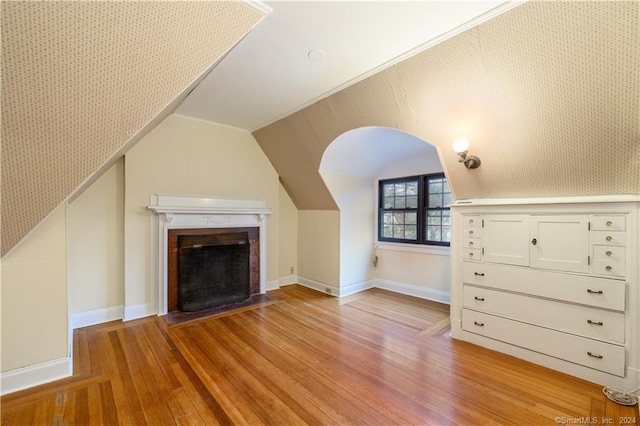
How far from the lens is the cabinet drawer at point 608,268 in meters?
2.06

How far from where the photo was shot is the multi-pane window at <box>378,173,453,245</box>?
164 inches

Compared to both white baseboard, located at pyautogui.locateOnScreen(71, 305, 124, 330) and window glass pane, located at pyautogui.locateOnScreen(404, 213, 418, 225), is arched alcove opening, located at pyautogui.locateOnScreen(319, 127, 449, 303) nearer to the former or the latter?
window glass pane, located at pyautogui.locateOnScreen(404, 213, 418, 225)

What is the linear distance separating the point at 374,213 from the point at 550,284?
9.42 feet

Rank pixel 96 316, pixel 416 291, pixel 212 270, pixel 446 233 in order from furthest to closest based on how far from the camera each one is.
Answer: pixel 416 291 → pixel 446 233 → pixel 212 270 → pixel 96 316

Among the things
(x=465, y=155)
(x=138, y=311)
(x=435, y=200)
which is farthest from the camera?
(x=435, y=200)

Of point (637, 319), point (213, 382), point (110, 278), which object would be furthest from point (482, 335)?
point (110, 278)

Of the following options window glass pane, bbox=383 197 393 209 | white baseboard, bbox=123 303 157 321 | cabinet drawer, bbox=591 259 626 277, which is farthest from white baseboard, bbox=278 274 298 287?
cabinet drawer, bbox=591 259 626 277

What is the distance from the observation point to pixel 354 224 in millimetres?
4598

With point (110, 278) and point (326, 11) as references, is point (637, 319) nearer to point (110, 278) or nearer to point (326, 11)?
point (326, 11)

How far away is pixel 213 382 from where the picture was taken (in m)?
2.11

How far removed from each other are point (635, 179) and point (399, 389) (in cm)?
236

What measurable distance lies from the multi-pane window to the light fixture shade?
5.84 ft

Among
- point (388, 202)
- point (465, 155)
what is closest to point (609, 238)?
point (465, 155)

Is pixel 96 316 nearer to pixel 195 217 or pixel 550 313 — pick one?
pixel 195 217
